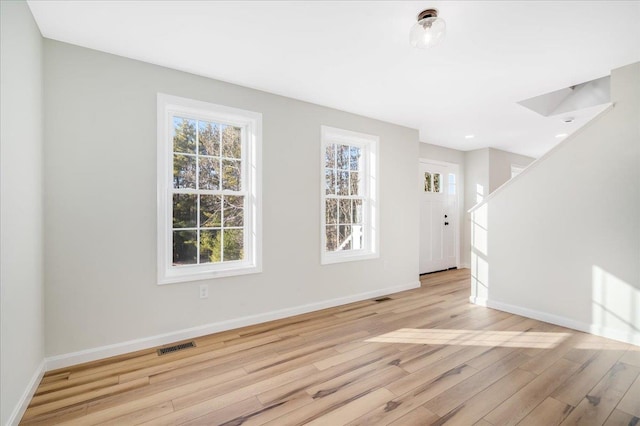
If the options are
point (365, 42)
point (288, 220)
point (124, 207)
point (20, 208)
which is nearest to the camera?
point (20, 208)

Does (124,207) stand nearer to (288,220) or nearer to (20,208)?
(20,208)

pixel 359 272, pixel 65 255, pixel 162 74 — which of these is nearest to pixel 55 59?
pixel 162 74

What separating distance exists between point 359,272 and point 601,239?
8.57 feet

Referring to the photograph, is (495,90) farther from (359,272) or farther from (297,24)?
(359,272)

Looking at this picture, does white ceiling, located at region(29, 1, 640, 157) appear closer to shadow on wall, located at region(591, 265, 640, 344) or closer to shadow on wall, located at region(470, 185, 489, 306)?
shadow on wall, located at region(470, 185, 489, 306)

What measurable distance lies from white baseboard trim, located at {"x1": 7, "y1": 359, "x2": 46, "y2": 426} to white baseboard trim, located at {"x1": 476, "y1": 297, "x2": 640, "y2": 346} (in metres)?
4.47

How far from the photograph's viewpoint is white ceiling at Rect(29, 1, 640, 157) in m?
2.03

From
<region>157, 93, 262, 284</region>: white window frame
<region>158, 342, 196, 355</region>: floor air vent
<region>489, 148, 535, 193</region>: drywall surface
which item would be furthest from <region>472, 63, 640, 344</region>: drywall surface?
<region>158, 342, 196, 355</region>: floor air vent

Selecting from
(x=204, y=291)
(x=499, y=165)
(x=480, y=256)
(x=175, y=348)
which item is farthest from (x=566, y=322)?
(x=499, y=165)

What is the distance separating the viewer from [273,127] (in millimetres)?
3381

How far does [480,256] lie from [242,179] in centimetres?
327

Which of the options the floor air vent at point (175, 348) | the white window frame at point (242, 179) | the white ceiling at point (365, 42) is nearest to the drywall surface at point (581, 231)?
the white ceiling at point (365, 42)

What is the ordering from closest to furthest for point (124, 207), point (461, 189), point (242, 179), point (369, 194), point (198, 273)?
A: point (124, 207) → point (198, 273) → point (242, 179) → point (369, 194) → point (461, 189)

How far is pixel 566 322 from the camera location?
3.13m
